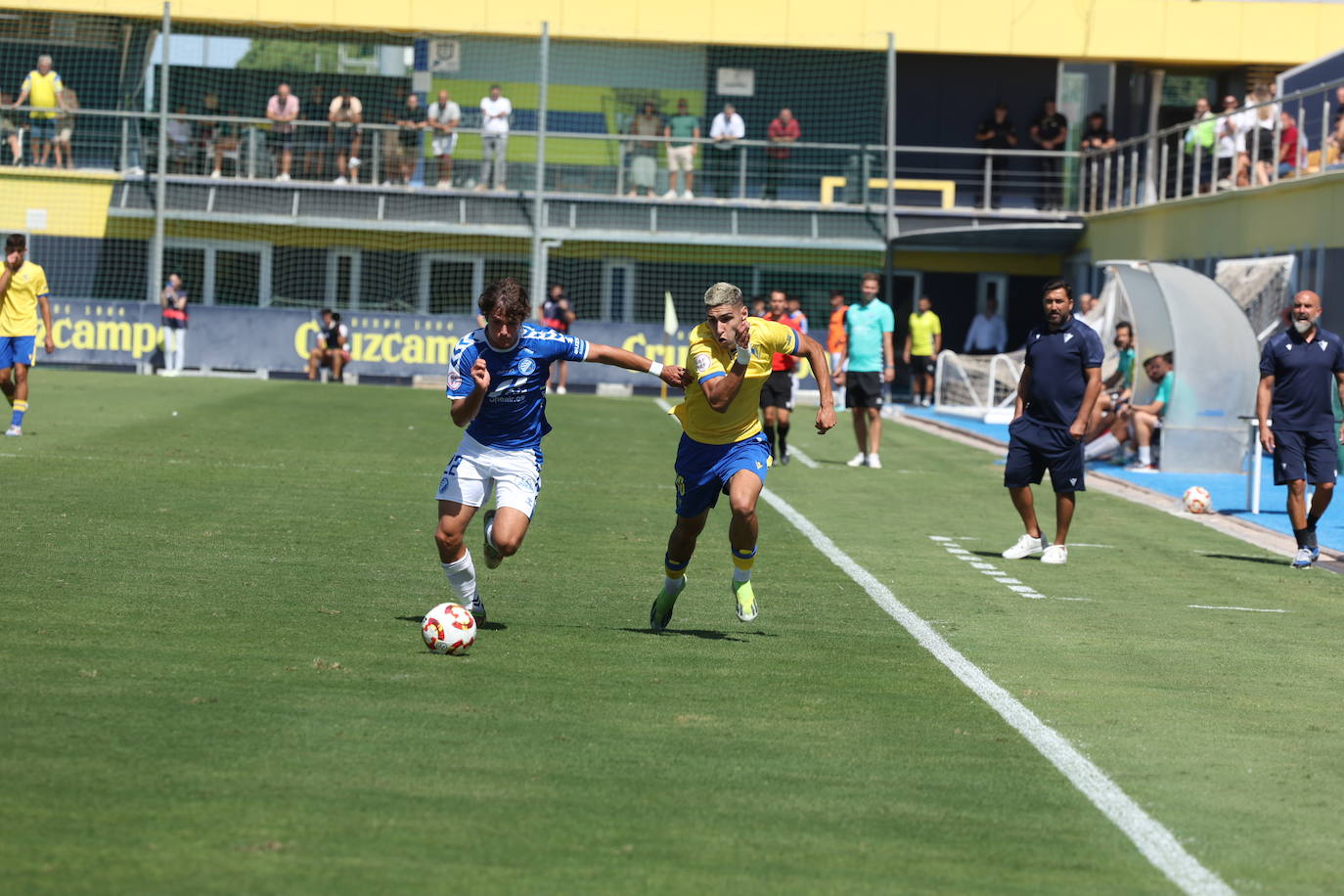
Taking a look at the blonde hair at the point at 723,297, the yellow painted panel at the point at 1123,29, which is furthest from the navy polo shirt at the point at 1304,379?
the yellow painted panel at the point at 1123,29

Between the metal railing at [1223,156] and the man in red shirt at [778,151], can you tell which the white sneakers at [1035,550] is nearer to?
the metal railing at [1223,156]

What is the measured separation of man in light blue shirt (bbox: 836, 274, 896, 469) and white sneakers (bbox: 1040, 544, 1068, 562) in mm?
7533

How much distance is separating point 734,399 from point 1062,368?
469 centimetres

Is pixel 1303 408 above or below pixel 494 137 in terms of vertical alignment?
below

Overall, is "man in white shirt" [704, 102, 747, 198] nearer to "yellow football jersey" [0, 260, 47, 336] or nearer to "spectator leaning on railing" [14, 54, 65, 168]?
"spectator leaning on railing" [14, 54, 65, 168]

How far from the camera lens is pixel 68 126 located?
39.6 meters

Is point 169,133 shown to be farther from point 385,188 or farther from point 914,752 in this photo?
point 914,752

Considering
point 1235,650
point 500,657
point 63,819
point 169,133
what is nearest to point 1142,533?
point 1235,650

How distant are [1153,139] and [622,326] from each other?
10962 millimetres

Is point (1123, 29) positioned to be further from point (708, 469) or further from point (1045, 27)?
point (708, 469)

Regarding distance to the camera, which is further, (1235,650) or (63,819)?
(1235,650)

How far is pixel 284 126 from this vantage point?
38.6 metres

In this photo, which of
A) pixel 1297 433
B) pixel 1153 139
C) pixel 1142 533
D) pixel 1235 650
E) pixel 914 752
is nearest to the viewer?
pixel 914 752

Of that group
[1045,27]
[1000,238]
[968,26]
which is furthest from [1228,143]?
[968,26]
